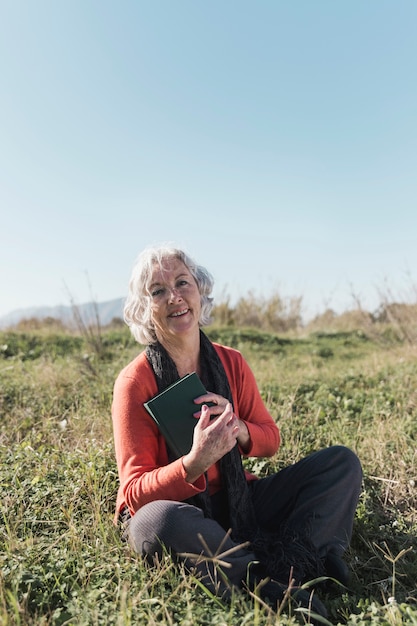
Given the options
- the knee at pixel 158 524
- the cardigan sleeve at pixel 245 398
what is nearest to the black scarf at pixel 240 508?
A: the cardigan sleeve at pixel 245 398

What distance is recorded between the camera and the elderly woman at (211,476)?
2014 mm

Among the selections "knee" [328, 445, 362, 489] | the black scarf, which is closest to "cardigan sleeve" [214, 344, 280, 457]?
the black scarf

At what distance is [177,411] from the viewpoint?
87.9 inches

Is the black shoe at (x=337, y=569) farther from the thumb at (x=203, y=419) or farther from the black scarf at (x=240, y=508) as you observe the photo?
the thumb at (x=203, y=419)

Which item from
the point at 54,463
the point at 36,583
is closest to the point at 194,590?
the point at 36,583

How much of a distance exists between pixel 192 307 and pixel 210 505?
91 centimetres

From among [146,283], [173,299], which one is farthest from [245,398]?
[146,283]

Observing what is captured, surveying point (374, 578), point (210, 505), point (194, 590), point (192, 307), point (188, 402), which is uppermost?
point (192, 307)

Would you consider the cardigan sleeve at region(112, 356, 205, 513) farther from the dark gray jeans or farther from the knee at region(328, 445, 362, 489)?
the knee at region(328, 445, 362, 489)

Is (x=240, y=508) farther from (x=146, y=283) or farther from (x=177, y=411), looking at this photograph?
(x=146, y=283)

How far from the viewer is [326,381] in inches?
209

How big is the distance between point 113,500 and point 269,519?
0.85 metres

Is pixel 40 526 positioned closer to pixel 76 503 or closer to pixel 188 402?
pixel 76 503

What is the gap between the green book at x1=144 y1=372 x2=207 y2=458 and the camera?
2.20 m
